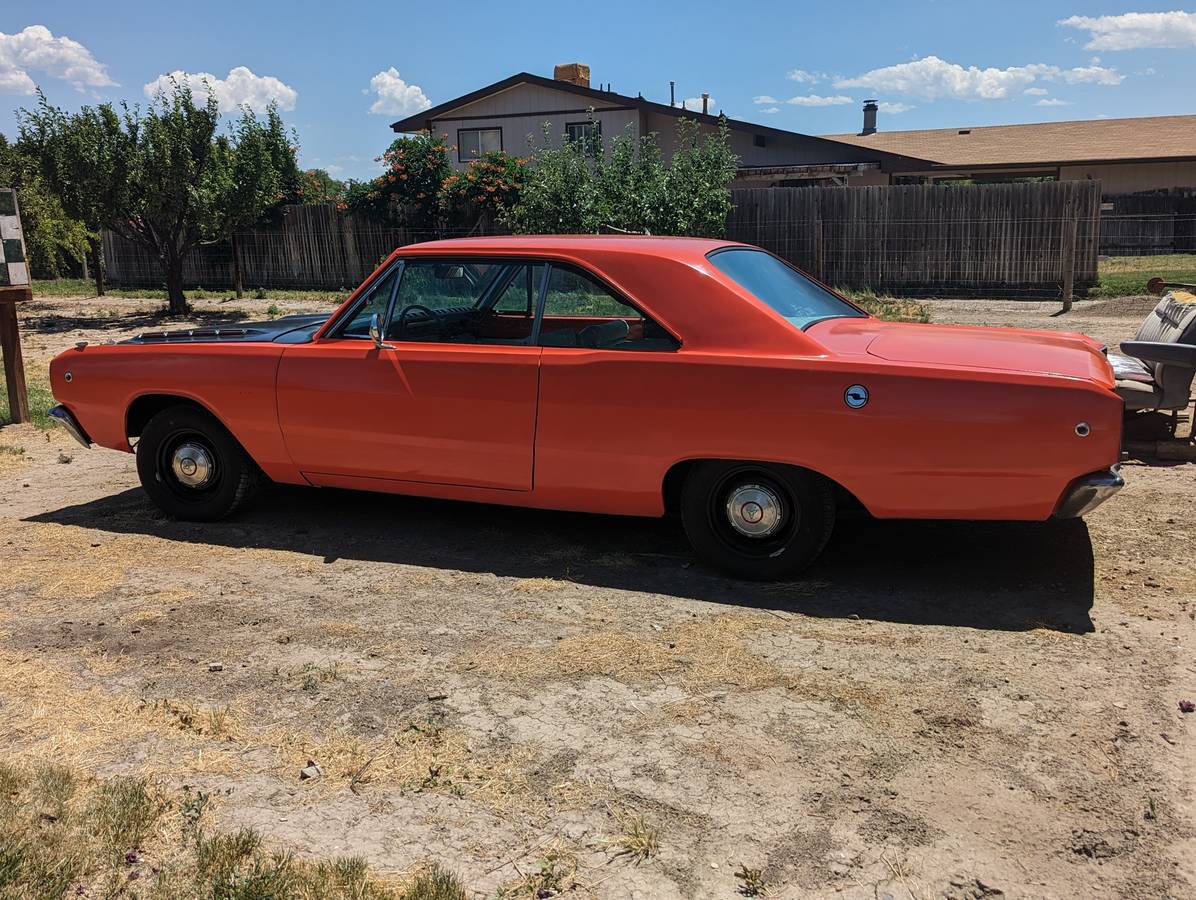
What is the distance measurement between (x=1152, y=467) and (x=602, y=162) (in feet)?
41.3

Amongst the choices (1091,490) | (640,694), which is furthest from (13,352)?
(1091,490)

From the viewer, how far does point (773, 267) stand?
5.28 meters

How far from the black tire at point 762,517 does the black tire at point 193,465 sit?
2623mm

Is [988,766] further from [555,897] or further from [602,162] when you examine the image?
[602,162]

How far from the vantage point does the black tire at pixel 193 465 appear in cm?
565

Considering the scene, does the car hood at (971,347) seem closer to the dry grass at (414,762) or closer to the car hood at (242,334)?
the dry grass at (414,762)

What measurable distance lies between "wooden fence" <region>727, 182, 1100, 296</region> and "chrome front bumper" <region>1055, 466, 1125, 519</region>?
1528 centimetres

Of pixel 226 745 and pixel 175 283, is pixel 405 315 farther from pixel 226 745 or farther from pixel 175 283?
pixel 175 283

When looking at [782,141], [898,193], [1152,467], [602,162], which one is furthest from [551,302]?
[782,141]

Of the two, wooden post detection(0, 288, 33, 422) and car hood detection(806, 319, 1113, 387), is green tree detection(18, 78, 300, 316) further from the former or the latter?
car hood detection(806, 319, 1113, 387)

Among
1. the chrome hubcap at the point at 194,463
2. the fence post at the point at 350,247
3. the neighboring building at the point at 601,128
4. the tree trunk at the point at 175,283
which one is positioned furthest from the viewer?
the neighboring building at the point at 601,128

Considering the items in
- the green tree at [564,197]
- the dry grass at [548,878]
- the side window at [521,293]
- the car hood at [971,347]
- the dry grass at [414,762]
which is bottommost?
the dry grass at [548,878]

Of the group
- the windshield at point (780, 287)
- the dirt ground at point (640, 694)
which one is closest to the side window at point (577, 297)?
the windshield at point (780, 287)

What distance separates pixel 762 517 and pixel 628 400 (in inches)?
31.6
